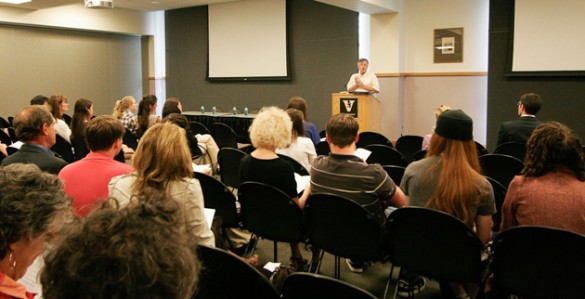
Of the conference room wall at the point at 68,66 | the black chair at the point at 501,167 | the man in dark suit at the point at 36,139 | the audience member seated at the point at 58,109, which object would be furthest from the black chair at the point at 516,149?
the conference room wall at the point at 68,66

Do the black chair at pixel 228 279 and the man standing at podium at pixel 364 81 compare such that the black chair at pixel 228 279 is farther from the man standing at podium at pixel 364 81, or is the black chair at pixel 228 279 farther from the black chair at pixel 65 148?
the man standing at podium at pixel 364 81

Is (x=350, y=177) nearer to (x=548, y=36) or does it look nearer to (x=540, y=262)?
(x=540, y=262)

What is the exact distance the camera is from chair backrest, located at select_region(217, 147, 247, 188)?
4531mm

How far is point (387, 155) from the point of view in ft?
15.6

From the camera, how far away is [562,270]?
7.20ft

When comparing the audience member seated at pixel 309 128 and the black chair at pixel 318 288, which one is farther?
the audience member seated at pixel 309 128

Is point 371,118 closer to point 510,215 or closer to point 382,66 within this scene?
point 382,66

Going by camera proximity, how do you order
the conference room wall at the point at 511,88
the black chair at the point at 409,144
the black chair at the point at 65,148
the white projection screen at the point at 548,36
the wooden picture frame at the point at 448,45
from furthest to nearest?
the wooden picture frame at the point at 448,45, the conference room wall at the point at 511,88, the white projection screen at the point at 548,36, the black chair at the point at 409,144, the black chair at the point at 65,148

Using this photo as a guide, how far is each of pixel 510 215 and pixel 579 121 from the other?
5.97 metres

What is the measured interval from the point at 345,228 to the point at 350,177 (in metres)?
0.35

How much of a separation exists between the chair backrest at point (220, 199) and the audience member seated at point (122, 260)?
2.55 meters

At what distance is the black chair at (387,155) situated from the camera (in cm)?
466

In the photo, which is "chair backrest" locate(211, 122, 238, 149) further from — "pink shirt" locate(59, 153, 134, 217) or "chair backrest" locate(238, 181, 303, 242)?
"pink shirt" locate(59, 153, 134, 217)

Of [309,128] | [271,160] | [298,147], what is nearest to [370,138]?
[309,128]
